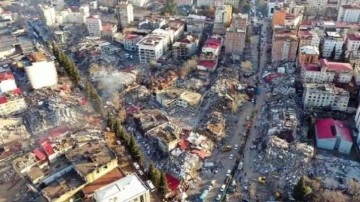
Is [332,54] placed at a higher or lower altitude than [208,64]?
higher

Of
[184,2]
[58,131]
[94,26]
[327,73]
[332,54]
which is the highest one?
[184,2]

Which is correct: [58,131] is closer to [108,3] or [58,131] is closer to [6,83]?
[6,83]

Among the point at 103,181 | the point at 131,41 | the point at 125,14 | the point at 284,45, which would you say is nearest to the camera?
the point at 103,181

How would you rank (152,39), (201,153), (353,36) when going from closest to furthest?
(201,153), (353,36), (152,39)

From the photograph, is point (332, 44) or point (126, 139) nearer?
point (126, 139)

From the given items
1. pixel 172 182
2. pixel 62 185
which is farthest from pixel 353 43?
pixel 62 185

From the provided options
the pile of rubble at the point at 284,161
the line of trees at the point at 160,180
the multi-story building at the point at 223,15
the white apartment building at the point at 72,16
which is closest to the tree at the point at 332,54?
the multi-story building at the point at 223,15

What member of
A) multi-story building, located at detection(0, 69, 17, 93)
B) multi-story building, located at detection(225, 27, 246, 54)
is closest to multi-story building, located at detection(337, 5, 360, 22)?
multi-story building, located at detection(225, 27, 246, 54)

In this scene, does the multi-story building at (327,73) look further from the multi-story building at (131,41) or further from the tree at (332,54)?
the multi-story building at (131,41)
